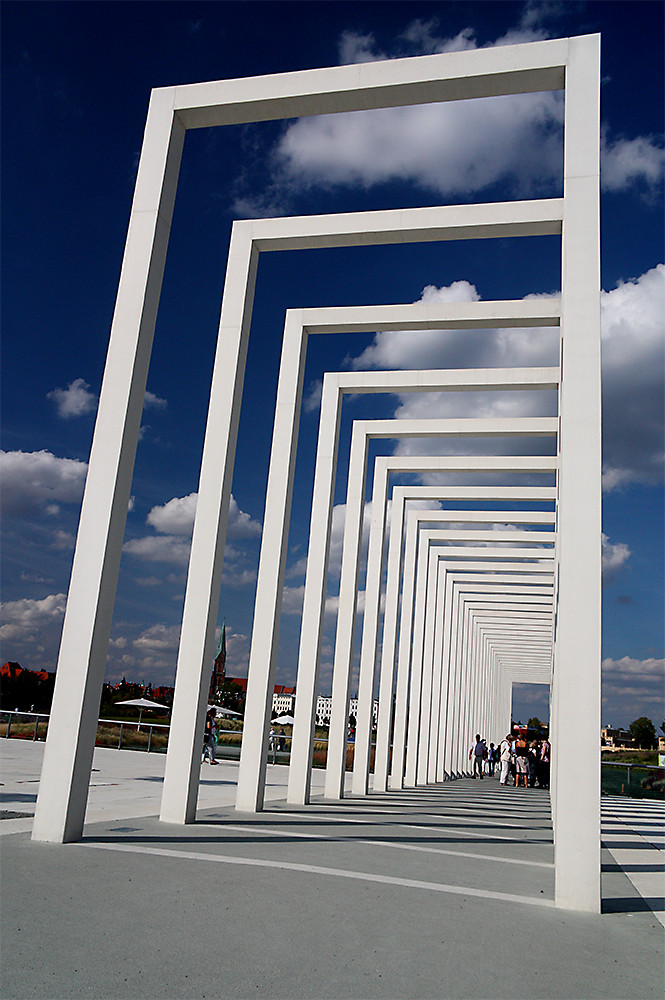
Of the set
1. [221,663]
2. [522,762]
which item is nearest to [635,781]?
[522,762]

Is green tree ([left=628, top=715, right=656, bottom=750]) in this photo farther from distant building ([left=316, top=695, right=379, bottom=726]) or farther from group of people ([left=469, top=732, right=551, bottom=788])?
group of people ([left=469, top=732, right=551, bottom=788])

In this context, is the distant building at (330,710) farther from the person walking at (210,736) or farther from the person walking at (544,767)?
the person walking at (544,767)

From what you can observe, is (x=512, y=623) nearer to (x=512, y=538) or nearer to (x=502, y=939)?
(x=512, y=538)

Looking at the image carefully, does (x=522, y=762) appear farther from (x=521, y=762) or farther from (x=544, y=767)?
(x=544, y=767)

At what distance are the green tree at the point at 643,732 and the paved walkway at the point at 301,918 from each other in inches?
3564

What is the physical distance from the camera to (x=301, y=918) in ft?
13.7

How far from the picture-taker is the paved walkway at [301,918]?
126 inches

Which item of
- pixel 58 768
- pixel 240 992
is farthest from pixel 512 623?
pixel 240 992

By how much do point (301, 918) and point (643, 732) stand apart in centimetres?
10145

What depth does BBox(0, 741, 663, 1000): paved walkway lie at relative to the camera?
319 cm

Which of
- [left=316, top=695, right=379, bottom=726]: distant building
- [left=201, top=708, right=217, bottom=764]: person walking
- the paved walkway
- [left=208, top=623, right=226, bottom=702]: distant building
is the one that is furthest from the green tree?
the paved walkway

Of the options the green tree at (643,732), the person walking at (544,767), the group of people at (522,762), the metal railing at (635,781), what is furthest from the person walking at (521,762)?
the green tree at (643,732)

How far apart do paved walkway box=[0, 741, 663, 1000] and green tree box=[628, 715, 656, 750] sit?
90.5 metres

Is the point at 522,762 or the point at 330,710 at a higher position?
the point at 330,710
